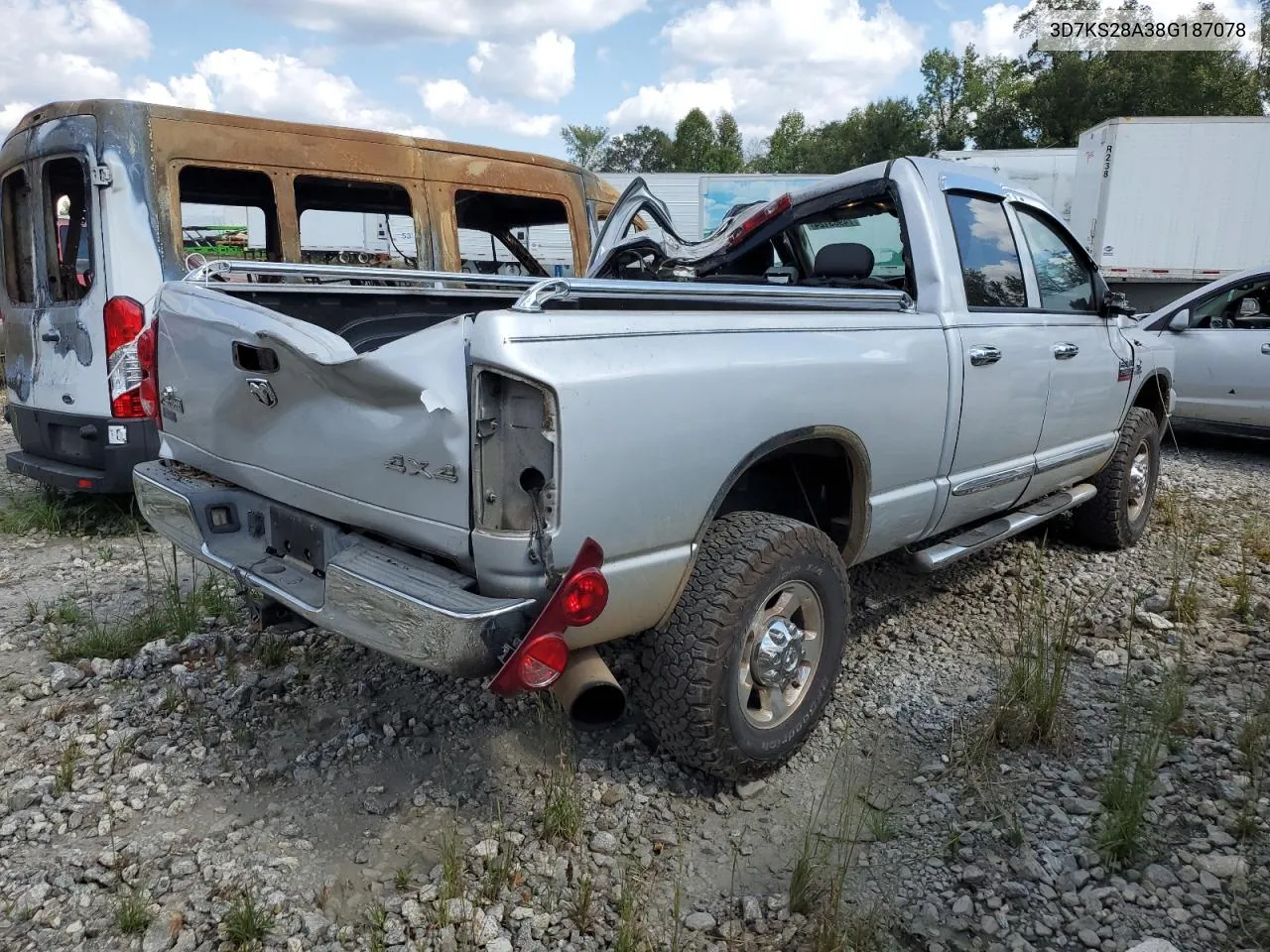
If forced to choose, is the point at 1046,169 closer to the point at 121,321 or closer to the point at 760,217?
the point at 760,217

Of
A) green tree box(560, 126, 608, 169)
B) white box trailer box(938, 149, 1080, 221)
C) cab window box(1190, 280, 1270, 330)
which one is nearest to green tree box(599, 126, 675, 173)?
green tree box(560, 126, 608, 169)

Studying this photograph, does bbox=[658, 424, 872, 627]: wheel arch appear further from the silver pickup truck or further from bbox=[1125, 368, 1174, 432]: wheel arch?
bbox=[1125, 368, 1174, 432]: wheel arch

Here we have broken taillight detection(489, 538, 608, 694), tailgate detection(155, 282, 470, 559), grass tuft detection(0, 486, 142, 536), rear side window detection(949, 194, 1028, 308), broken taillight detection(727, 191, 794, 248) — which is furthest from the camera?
grass tuft detection(0, 486, 142, 536)

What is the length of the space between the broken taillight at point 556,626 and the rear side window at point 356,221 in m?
4.74

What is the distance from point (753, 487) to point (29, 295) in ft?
16.6

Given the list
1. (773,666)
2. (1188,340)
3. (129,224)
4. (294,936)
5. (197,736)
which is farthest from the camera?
(1188,340)

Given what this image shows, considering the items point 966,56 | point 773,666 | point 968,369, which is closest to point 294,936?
point 773,666

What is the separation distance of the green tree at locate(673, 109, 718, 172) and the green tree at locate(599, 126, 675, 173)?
3.54 m

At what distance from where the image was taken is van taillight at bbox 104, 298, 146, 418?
4973 millimetres

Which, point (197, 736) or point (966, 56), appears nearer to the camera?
point (197, 736)

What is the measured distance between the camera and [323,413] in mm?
2537

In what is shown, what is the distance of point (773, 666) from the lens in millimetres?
2795

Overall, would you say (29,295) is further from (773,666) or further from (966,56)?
(966,56)

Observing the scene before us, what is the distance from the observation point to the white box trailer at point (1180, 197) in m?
13.4
